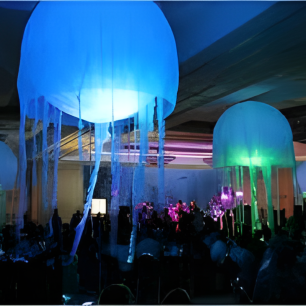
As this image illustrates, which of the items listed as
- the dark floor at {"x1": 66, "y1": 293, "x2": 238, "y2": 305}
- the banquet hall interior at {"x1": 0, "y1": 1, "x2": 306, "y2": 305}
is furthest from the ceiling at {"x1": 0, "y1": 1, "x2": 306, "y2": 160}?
the dark floor at {"x1": 66, "y1": 293, "x2": 238, "y2": 305}

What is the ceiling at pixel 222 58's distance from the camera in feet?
7.95

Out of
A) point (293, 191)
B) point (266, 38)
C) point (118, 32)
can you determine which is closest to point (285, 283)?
point (293, 191)

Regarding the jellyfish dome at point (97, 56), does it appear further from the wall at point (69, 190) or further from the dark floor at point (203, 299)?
the dark floor at point (203, 299)

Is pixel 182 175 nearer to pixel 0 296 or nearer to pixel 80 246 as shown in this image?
pixel 80 246

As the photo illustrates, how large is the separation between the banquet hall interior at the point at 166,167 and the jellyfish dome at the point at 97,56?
2 centimetres

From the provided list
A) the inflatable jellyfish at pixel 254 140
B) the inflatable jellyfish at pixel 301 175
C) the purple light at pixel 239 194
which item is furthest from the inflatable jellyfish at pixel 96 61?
the inflatable jellyfish at pixel 301 175

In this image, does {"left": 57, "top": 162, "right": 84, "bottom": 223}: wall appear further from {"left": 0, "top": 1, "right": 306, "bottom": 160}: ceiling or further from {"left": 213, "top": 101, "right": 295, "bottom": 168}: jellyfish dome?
{"left": 213, "top": 101, "right": 295, "bottom": 168}: jellyfish dome

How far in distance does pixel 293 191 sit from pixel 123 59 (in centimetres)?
168

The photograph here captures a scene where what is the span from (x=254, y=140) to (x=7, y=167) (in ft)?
6.38

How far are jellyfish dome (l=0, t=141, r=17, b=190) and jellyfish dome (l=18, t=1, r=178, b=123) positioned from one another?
44 centimetres

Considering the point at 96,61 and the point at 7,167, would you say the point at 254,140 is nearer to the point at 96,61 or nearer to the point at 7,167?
the point at 96,61

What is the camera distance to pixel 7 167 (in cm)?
248

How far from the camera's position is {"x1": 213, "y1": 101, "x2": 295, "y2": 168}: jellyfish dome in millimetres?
2641

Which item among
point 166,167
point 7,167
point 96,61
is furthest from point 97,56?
point 7,167
